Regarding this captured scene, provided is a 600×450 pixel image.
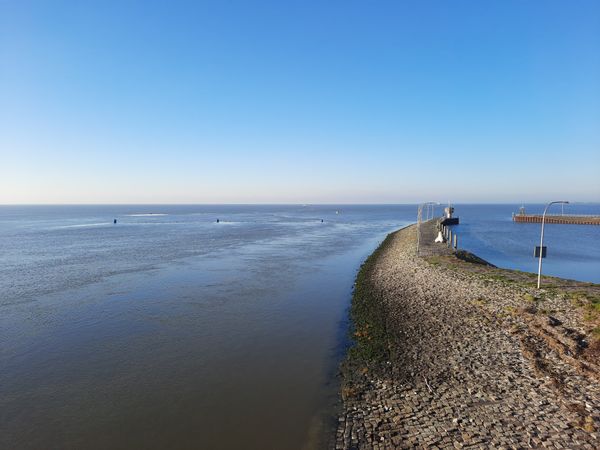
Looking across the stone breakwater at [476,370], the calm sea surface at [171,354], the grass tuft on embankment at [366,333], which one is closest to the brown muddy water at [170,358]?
the calm sea surface at [171,354]

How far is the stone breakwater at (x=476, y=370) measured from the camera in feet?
31.4

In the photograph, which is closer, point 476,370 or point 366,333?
point 476,370

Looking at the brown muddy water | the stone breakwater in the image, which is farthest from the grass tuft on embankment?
the brown muddy water

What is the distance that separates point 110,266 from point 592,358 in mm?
39991

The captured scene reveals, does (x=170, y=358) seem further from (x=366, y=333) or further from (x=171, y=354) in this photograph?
(x=366, y=333)

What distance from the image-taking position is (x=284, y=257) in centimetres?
4384

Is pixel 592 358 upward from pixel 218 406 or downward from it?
upward

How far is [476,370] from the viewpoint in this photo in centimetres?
1289

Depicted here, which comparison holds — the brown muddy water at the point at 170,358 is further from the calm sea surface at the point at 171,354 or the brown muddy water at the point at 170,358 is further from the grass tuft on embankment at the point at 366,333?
the grass tuft on embankment at the point at 366,333

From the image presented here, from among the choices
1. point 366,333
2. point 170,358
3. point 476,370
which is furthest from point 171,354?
point 476,370

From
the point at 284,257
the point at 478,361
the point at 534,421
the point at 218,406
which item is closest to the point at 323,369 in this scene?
the point at 218,406

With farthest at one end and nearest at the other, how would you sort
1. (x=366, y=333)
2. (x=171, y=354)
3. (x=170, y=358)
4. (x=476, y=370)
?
(x=366, y=333), (x=171, y=354), (x=170, y=358), (x=476, y=370)

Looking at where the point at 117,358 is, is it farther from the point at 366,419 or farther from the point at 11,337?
the point at 366,419

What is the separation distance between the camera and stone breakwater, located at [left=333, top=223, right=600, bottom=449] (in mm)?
9562
